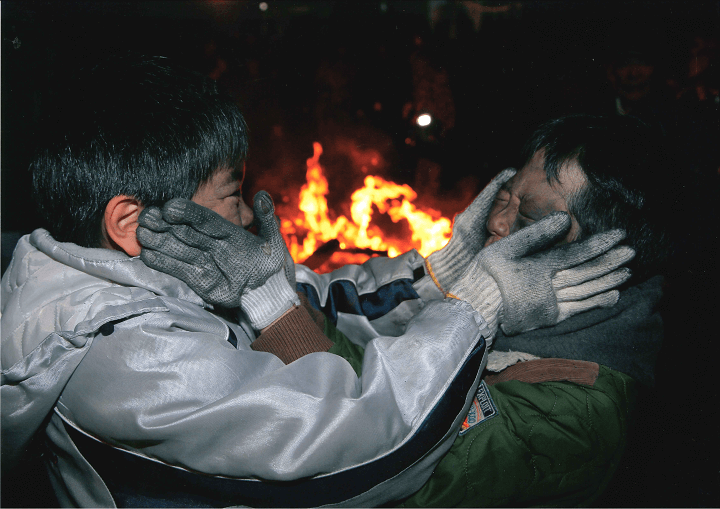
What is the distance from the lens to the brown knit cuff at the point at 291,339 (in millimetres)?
1310

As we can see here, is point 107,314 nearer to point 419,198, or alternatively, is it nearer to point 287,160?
point 287,160

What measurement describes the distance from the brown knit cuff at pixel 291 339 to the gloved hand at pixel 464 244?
0.66m

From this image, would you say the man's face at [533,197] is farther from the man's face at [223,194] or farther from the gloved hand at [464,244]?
the man's face at [223,194]

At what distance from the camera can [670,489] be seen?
1678 millimetres

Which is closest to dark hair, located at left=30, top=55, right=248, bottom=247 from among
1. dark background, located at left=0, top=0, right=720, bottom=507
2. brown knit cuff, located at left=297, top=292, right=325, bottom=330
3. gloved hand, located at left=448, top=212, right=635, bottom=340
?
brown knit cuff, located at left=297, top=292, right=325, bottom=330

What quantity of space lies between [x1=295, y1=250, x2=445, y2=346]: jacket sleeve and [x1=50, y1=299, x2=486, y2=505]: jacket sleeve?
25.9 inches

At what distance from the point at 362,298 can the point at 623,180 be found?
1081mm

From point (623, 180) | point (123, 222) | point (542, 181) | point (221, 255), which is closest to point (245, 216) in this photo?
point (221, 255)

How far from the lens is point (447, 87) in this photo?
2.28m

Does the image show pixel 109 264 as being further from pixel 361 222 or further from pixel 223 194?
pixel 361 222

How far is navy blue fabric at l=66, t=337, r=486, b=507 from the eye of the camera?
1.05 metres

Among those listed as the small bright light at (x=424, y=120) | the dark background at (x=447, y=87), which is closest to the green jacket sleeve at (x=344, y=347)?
the dark background at (x=447, y=87)

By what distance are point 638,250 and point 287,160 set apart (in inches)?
69.2

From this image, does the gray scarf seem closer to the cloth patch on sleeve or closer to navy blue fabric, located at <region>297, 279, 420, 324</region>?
the cloth patch on sleeve
